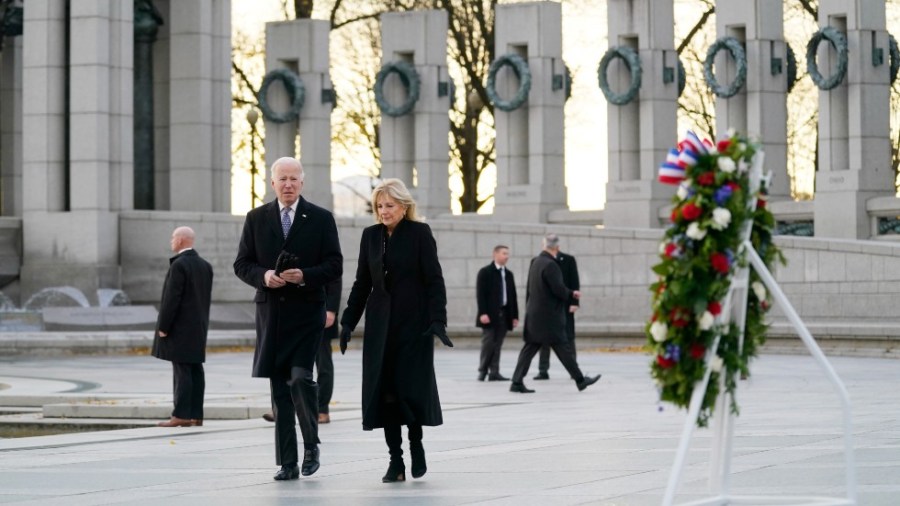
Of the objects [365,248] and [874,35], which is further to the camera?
[874,35]

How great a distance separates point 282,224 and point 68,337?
1797 cm

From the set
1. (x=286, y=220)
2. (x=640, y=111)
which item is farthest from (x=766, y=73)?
(x=286, y=220)

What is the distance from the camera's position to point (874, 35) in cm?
3170

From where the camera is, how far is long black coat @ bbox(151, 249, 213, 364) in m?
15.1

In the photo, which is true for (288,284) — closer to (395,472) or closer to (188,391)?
(395,472)

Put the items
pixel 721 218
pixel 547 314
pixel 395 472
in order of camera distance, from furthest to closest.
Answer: pixel 547 314 → pixel 395 472 → pixel 721 218

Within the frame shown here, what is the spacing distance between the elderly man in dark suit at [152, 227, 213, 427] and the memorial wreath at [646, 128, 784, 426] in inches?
314

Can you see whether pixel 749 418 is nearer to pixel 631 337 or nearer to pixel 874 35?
pixel 631 337

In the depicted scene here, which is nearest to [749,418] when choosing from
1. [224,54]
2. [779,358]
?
[779,358]

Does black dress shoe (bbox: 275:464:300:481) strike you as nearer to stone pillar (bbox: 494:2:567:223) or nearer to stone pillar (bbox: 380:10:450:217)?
stone pillar (bbox: 494:2:567:223)

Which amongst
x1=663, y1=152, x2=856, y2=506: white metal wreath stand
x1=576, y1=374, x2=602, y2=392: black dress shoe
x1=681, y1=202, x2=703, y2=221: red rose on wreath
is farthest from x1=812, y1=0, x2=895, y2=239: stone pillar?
x1=681, y1=202, x2=703, y2=221: red rose on wreath

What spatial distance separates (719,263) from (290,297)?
387 cm

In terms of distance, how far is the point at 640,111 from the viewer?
34.9 metres

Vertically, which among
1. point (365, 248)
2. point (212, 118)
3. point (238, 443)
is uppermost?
point (212, 118)
